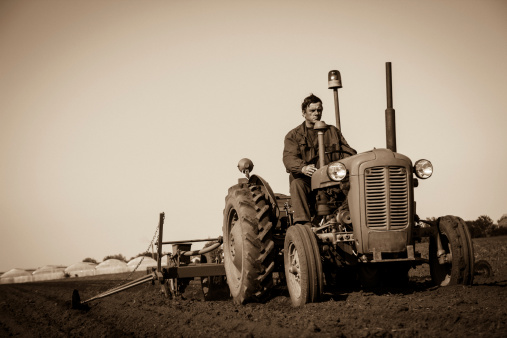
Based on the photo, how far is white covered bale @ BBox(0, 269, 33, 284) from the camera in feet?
148

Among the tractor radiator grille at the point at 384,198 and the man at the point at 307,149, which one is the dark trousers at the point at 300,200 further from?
the tractor radiator grille at the point at 384,198

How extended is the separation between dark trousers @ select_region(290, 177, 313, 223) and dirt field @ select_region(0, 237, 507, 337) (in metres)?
0.90

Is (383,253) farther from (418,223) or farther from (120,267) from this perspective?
(120,267)

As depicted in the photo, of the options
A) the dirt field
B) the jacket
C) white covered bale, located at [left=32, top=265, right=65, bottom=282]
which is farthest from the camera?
white covered bale, located at [left=32, top=265, right=65, bottom=282]

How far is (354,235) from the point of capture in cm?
628

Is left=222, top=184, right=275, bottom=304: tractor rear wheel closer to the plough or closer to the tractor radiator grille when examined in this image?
the plough

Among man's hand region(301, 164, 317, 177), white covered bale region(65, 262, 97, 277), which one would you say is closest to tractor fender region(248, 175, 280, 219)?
man's hand region(301, 164, 317, 177)

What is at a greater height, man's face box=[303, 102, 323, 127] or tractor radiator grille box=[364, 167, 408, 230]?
man's face box=[303, 102, 323, 127]

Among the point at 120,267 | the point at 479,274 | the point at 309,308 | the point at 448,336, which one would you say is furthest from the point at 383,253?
the point at 120,267

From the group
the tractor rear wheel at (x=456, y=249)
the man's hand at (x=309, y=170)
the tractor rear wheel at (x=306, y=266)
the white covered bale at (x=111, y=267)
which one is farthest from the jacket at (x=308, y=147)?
the white covered bale at (x=111, y=267)

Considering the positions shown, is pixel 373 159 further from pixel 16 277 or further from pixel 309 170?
pixel 16 277

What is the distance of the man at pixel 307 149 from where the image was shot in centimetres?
714

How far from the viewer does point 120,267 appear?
40875mm

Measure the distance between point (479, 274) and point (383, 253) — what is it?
3440mm
